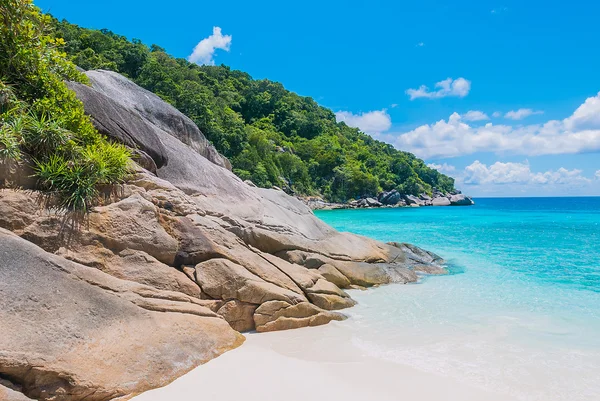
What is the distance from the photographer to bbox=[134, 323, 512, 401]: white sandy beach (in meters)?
5.10

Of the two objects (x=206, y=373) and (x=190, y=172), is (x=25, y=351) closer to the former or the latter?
(x=206, y=373)

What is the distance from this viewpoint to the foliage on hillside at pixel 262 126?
53725mm

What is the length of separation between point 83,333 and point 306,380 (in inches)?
123

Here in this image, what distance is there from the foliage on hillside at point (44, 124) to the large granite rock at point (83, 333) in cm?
170

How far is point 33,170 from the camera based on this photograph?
691cm

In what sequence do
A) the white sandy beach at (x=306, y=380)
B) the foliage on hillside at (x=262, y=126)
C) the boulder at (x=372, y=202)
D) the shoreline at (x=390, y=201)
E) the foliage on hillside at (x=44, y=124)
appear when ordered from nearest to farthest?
the white sandy beach at (x=306, y=380)
the foliage on hillside at (x=44, y=124)
the foliage on hillside at (x=262, y=126)
the shoreline at (x=390, y=201)
the boulder at (x=372, y=202)

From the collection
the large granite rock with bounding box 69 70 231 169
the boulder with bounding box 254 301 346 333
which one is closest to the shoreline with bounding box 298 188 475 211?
the large granite rock with bounding box 69 70 231 169

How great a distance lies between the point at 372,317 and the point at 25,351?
6.94m

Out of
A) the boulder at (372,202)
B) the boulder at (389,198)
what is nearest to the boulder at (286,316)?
the boulder at (372,202)

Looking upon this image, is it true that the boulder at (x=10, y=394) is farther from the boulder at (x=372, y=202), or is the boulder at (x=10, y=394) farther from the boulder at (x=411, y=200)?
the boulder at (x=411, y=200)

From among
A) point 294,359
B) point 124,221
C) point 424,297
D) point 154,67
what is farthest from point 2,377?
point 154,67

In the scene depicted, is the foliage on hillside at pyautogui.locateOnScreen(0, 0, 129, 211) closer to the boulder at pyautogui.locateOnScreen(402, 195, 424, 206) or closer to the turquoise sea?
the turquoise sea

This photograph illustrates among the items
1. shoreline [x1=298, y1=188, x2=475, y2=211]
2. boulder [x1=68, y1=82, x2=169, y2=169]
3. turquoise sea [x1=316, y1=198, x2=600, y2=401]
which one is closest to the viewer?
turquoise sea [x1=316, y1=198, x2=600, y2=401]

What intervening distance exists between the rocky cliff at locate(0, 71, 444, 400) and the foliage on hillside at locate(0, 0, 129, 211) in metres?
0.36
